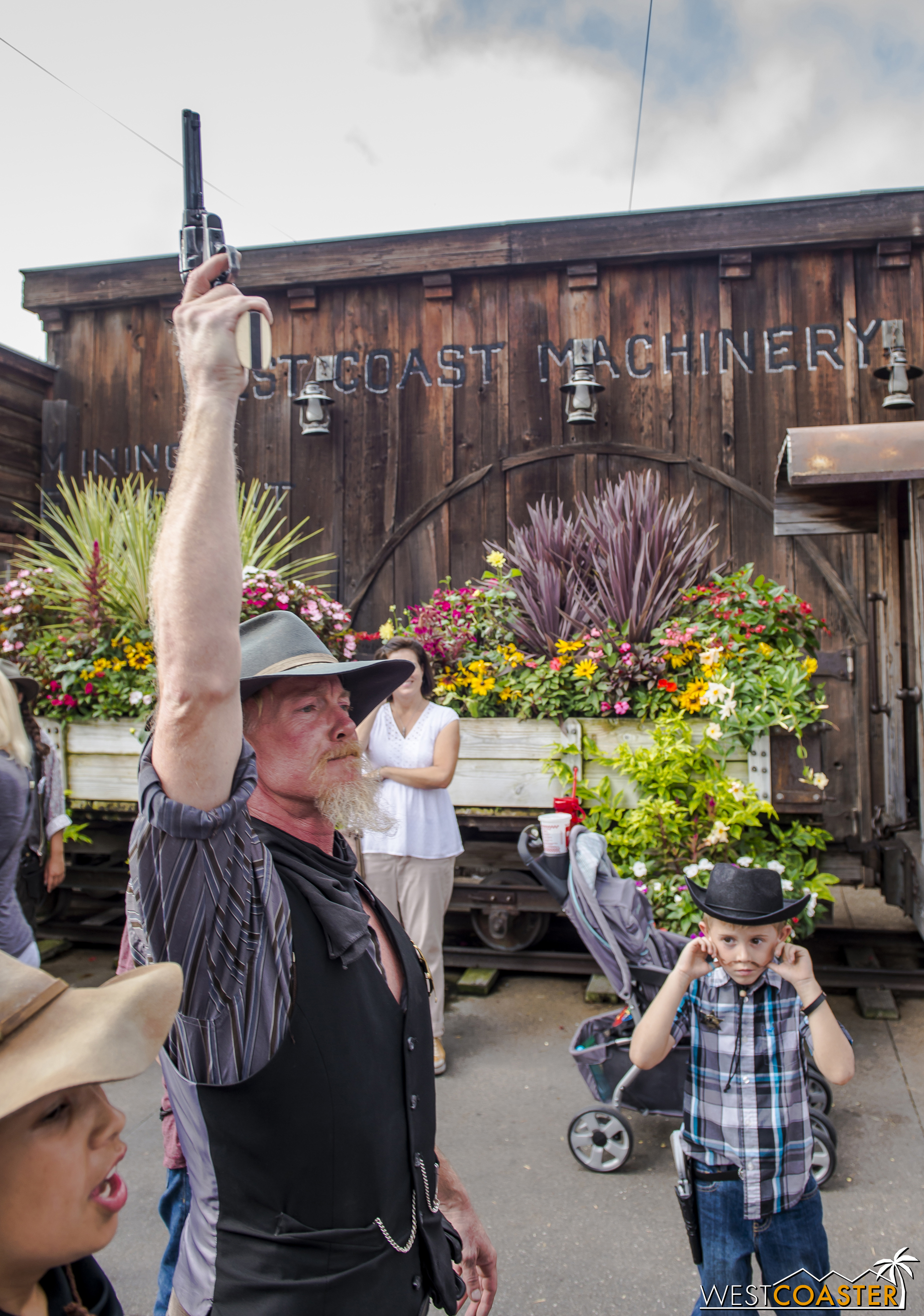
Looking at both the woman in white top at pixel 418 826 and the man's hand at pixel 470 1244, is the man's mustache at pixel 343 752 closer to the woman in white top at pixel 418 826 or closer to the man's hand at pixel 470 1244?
the man's hand at pixel 470 1244

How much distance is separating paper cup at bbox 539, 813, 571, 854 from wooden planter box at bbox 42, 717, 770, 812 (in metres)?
1.34

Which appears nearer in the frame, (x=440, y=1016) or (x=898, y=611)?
(x=440, y=1016)

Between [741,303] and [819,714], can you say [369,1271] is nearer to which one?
[819,714]

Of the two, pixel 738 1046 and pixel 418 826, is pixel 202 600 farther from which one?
pixel 418 826

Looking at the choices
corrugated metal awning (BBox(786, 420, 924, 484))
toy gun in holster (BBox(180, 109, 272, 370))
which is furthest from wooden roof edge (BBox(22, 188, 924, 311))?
toy gun in holster (BBox(180, 109, 272, 370))

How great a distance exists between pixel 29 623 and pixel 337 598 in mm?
2991

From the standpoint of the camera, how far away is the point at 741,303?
7.86 meters

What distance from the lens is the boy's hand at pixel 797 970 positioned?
2328 millimetres

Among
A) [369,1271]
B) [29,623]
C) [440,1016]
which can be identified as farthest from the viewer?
[29,623]

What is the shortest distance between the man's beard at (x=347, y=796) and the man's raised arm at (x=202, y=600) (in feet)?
1.48

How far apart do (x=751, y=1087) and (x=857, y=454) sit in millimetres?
3368

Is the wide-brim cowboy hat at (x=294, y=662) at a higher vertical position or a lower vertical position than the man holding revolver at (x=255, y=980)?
higher

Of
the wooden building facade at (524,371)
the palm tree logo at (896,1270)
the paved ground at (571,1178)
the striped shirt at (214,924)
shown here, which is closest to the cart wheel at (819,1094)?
the paved ground at (571,1178)

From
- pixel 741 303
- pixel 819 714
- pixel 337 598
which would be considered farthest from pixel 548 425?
pixel 819 714
